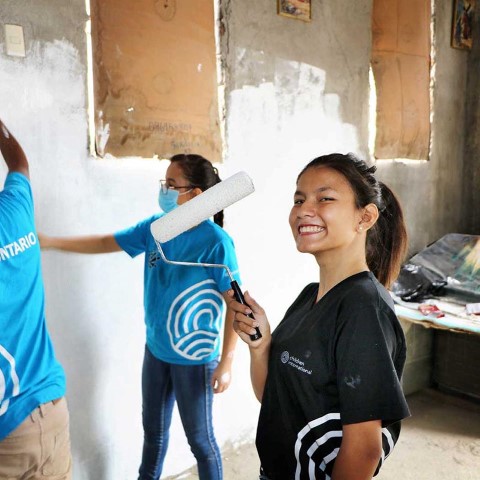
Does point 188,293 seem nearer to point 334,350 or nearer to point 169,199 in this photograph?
point 169,199

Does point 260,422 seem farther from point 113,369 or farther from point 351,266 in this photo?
→ point 113,369

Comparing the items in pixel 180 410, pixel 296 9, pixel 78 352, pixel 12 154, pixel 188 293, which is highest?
pixel 296 9

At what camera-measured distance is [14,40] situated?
1.70 m

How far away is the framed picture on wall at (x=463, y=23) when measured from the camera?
3.36 meters

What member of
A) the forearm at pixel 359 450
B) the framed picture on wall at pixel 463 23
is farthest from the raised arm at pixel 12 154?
the framed picture on wall at pixel 463 23

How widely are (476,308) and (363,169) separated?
2.02 m

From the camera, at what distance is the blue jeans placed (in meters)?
1.80

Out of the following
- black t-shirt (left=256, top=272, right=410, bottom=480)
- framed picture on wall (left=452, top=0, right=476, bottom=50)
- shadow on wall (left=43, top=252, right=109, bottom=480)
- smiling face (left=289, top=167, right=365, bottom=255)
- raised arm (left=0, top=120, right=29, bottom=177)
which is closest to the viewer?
black t-shirt (left=256, top=272, right=410, bottom=480)

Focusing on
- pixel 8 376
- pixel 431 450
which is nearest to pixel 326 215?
pixel 8 376

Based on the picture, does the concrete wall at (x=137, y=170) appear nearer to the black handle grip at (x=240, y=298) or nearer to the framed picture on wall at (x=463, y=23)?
the framed picture on wall at (x=463, y=23)

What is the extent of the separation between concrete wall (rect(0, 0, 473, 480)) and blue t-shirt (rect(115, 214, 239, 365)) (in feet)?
1.14

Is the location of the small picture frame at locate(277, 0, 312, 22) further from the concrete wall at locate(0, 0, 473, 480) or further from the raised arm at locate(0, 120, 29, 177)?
the raised arm at locate(0, 120, 29, 177)

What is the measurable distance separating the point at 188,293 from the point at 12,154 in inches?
28.3

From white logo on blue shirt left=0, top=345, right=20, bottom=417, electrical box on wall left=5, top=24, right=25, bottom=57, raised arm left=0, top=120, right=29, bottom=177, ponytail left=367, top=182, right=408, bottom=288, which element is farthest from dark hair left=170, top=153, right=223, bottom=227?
white logo on blue shirt left=0, top=345, right=20, bottom=417
